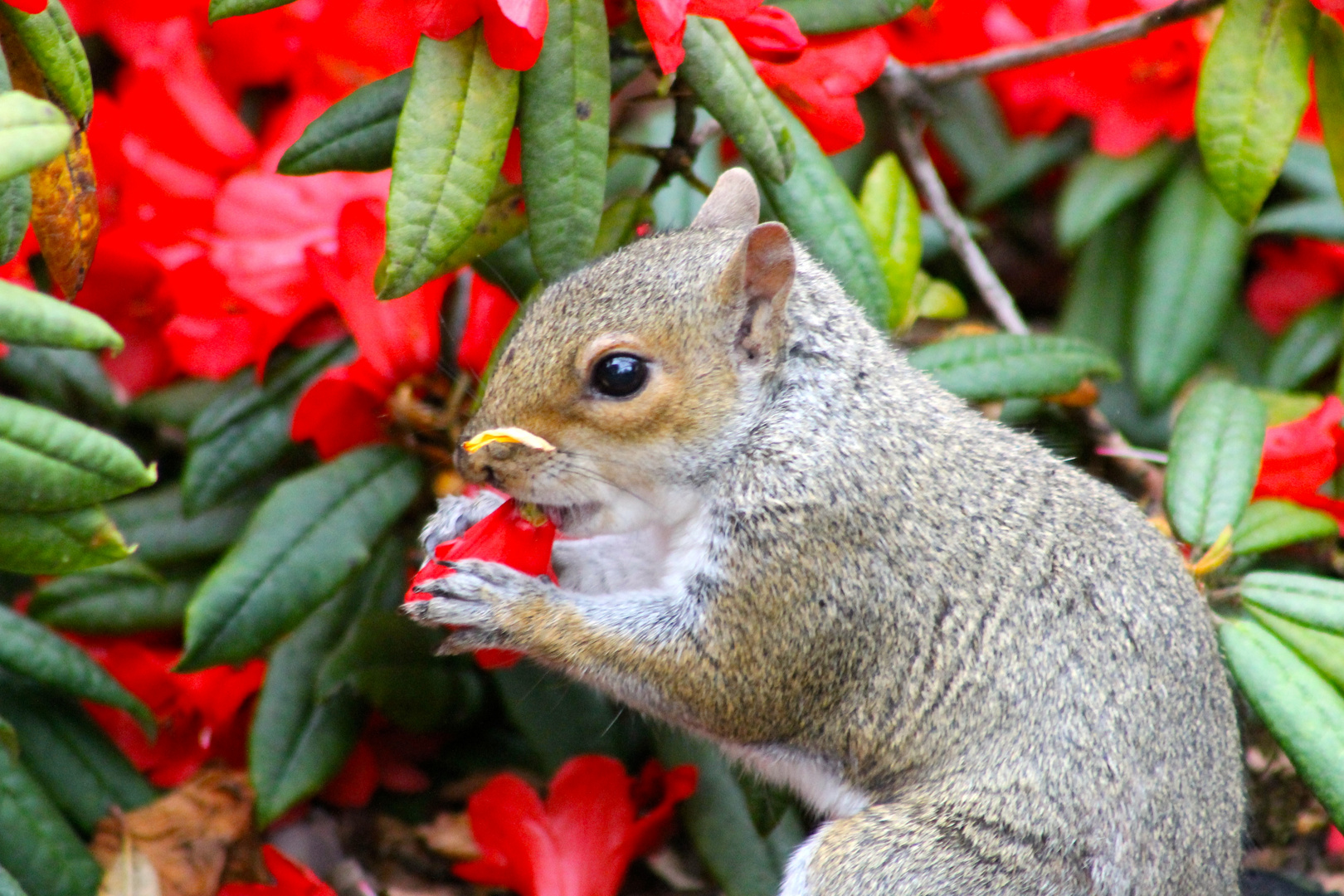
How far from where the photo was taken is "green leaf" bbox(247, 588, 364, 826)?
1744 mm

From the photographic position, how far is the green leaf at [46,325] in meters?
1.02

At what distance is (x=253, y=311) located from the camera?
1.84 meters

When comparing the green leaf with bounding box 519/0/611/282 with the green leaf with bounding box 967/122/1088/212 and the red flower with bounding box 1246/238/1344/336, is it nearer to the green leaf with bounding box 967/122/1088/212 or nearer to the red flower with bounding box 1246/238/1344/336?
the green leaf with bounding box 967/122/1088/212

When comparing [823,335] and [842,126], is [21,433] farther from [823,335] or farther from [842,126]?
[842,126]

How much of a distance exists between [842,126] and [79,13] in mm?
1370

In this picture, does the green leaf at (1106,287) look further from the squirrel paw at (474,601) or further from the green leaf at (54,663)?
the green leaf at (54,663)

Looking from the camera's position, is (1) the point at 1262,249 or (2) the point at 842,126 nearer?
(2) the point at 842,126

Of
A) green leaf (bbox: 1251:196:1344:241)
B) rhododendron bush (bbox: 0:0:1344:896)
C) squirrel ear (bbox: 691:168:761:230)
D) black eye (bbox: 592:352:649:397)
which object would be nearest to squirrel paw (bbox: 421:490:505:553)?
rhododendron bush (bbox: 0:0:1344:896)

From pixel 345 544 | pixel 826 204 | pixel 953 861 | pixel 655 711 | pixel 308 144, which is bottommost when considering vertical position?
pixel 953 861

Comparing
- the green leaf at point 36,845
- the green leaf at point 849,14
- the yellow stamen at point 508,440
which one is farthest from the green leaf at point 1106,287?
the green leaf at point 36,845

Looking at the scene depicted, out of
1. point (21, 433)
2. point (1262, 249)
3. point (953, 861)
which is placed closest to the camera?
point (21, 433)

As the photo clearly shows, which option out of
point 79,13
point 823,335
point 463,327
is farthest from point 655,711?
point 79,13

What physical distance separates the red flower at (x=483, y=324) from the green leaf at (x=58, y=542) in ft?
1.93

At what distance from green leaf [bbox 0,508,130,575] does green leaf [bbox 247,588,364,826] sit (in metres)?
0.48
